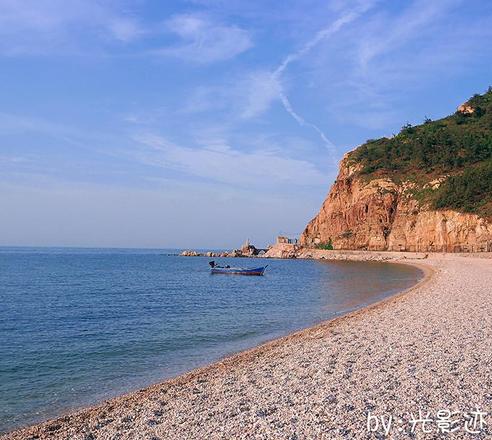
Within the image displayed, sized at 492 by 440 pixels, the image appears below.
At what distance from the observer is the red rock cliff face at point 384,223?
73812 mm

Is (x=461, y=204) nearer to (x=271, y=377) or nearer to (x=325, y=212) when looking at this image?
(x=325, y=212)

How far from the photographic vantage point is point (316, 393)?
9.16 meters

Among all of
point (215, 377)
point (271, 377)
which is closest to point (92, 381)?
point (215, 377)

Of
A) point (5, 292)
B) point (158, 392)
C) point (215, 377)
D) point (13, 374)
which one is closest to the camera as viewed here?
point (158, 392)

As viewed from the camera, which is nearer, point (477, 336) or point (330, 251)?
point (477, 336)

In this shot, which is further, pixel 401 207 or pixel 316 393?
pixel 401 207

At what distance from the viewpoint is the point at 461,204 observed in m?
74.1

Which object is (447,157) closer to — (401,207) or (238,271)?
(401,207)

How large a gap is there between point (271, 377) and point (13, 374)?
692 cm

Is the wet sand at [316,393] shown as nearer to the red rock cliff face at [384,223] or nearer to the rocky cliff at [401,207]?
the red rock cliff face at [384,223]

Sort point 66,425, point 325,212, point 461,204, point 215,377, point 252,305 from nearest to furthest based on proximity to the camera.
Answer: point 66,425 < point 215,377 < point 252,305 < point 461,204 < point 325,212

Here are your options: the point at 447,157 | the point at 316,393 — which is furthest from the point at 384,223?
the point at 316,393

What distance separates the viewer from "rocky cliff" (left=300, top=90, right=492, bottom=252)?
243 feet

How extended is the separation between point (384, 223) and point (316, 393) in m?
83.6
